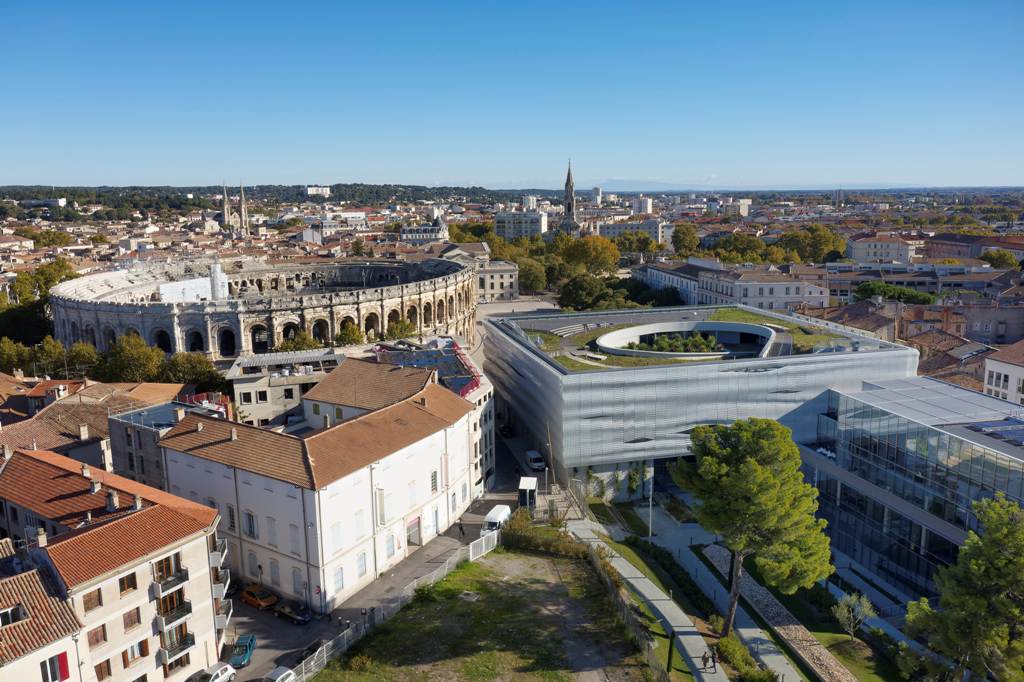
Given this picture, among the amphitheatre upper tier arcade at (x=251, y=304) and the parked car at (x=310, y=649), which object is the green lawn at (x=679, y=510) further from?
the amphitheatre upper tier arcade at (x=251, y=304)

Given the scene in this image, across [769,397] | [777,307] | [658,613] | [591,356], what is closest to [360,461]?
[658,613]

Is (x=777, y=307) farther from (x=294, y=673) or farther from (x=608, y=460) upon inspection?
(x=294, y=673)

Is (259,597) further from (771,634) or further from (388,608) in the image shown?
(771,634)

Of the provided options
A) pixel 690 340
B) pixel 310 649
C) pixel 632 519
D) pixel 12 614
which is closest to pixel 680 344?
pixel 690 340

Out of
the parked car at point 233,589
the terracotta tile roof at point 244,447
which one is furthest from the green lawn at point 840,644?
the parked car at point 233,589

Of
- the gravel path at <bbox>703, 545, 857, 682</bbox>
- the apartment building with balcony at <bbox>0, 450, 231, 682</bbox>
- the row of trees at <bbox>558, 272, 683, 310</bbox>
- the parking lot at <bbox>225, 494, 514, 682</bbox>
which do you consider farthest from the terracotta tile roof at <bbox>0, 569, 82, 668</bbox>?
the row of trees at <bbox>558, 272, 683, 310</bbox>

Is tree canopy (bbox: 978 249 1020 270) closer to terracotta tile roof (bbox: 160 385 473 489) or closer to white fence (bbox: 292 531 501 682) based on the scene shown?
terracotta tile roof (bbox: 160 385 473 489)
